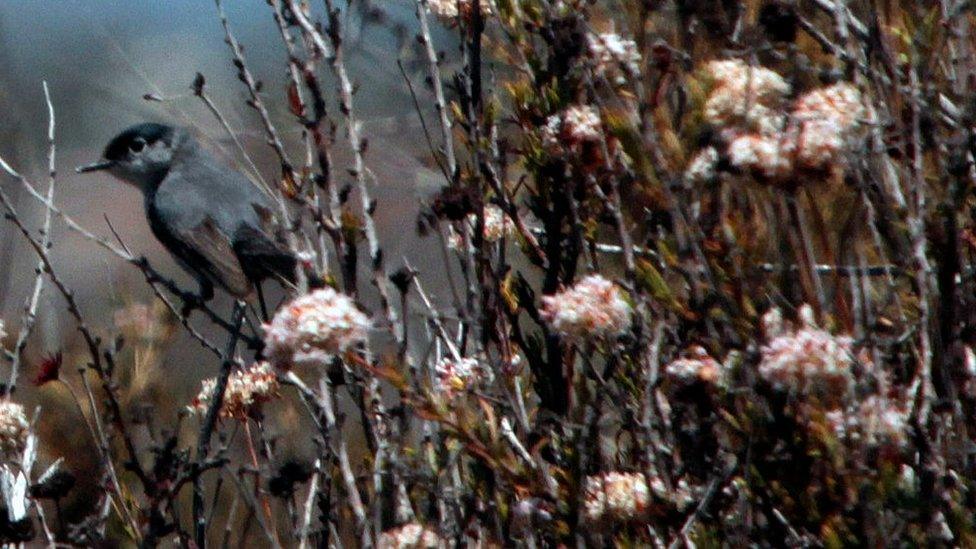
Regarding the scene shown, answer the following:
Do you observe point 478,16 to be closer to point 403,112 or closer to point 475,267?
point 475,267

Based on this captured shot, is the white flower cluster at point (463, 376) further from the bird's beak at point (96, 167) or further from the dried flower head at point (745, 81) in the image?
the bird's beak at point (96, 167)

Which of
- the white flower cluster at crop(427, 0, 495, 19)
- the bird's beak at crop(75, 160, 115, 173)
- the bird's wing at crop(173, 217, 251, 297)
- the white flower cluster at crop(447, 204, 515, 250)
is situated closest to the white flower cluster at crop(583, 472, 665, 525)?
the white flower cluster at crop(447, 204, 515, 250)

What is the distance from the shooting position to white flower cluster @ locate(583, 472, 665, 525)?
2.07 m

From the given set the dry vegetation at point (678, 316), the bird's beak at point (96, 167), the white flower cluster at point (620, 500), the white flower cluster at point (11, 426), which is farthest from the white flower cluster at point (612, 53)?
the bird's beak at point (96, 167)

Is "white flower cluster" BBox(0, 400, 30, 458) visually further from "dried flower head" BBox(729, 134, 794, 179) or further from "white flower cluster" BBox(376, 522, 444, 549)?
"dried flower head" BBox(729, 134, 794, 179)

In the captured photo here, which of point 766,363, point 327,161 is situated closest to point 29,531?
point 327,161

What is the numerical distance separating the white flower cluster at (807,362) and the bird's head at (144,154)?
4786 mm

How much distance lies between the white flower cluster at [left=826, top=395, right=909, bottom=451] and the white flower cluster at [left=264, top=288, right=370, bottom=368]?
26.8 inches

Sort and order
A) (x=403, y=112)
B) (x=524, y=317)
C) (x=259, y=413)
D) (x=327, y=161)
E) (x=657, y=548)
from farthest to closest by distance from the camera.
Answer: (x=524, y=317)
(x=403, y=112)
(x=259, y=413)
(x=327, y=161)
(x=657, y=548)

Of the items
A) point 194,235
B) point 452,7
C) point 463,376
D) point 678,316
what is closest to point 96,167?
point 194,235

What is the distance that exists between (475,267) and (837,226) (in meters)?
0.67

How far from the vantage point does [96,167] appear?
6.01 meters

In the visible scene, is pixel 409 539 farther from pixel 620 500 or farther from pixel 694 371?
pixel 694 371

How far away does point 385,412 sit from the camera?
258cm
